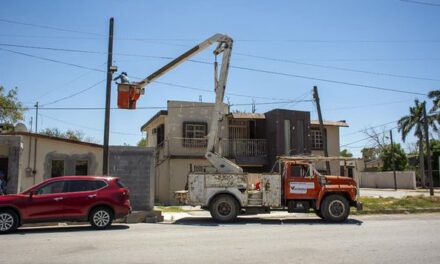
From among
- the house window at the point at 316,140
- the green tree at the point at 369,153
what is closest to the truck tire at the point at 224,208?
the house window at the point at 316,140

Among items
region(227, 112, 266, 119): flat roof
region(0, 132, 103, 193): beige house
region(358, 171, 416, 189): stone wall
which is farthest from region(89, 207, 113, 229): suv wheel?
region(358, 171, 416, 189): stone wall

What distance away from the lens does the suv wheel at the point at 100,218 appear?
1372 cm

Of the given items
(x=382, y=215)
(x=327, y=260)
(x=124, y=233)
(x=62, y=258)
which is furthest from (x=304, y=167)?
(x=62, y=258)

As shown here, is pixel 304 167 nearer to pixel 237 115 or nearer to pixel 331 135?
pixel 237 115

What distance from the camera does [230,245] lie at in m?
10.1

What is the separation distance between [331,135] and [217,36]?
54.2 feet

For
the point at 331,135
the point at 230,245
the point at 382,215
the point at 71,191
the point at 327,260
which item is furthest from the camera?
the point at 331,135

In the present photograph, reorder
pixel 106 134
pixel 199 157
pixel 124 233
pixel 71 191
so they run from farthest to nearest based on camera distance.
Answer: pixel 199 157 → pixel 106 134 → pixel 71 191 → pixel 124 233

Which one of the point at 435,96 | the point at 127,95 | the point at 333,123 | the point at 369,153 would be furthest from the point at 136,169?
the point at 369,153

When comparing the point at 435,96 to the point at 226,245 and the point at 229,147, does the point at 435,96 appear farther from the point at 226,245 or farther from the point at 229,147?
the point at 226,245

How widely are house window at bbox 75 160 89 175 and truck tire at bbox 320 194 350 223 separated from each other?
1101cm

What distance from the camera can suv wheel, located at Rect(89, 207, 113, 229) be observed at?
13.7m

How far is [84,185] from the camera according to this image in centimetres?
1395

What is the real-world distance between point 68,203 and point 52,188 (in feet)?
2.20
